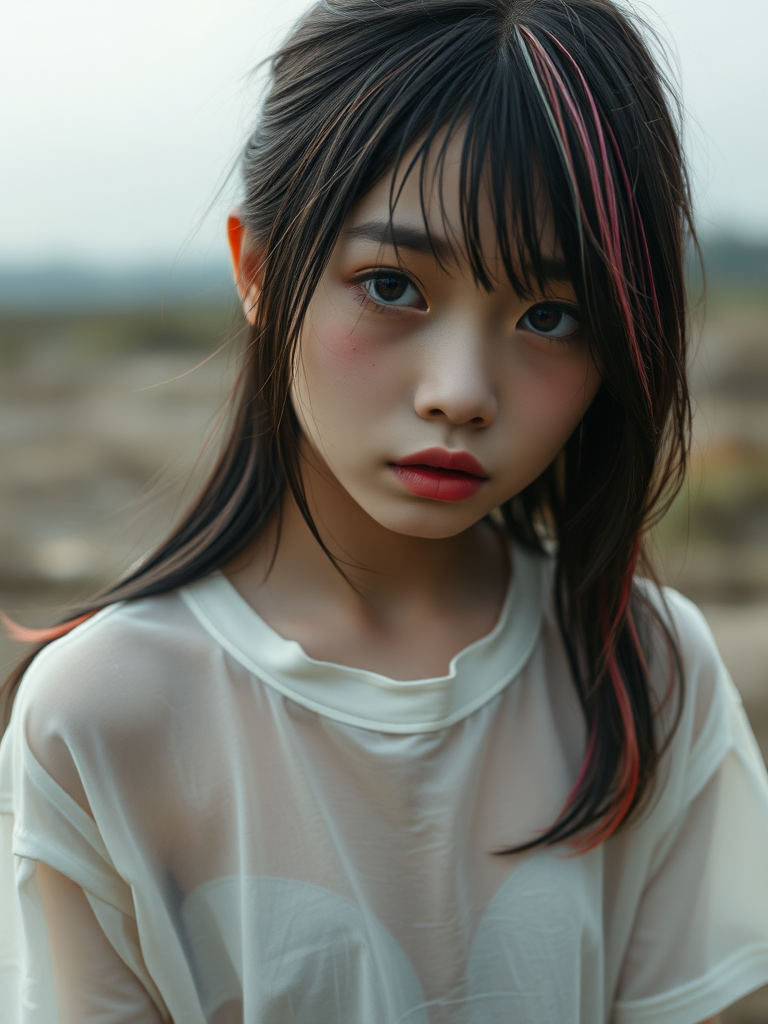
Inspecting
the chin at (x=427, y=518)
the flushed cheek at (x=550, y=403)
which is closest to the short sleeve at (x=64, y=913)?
the chin at (x=427, y=518)

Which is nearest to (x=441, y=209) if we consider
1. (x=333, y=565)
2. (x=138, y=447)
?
(x=333, y=565)

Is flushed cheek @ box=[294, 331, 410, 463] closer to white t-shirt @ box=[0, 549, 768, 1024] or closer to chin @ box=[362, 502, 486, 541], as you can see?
chin @ box=[362, 502, 486, 541]

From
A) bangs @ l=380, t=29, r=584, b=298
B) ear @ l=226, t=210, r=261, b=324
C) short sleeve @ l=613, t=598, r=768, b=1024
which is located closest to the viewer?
bangs @ l=380, t=29, r=584, b=298

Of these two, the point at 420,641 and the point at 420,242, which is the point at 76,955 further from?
the point at 420,242

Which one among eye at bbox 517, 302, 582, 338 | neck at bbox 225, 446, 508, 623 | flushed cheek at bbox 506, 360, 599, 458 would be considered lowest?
neck at bbox 225, 446, 508, 623

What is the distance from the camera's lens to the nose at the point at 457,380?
653mm

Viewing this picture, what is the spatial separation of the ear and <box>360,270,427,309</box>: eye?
0.12 meters

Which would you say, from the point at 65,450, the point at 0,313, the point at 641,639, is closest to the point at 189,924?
the point at 641,639

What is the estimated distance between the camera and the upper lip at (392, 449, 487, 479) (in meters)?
0.68

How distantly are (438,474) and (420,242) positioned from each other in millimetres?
155

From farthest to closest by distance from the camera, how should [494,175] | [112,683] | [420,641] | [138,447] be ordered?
1. [138,447]
2. [420,641]
3. [112,683]
4. [494,175]

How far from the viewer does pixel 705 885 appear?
0.90 meters

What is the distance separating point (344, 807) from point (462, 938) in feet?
0.46

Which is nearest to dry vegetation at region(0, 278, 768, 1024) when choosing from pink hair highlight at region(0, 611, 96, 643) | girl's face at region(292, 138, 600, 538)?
pink hair highlight at region(0, 611, 96, 643)
